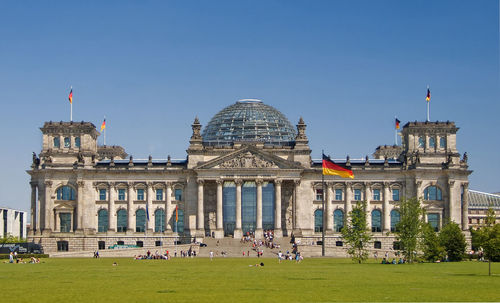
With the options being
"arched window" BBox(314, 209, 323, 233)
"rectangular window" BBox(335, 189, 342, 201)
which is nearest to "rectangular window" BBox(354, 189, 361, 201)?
"rectangular window" BBox(335, 189, 342, 201)

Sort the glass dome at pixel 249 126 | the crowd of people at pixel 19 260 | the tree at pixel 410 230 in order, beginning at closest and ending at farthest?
the tree at pixel 410 230 → the crowd of people at pixel 19 260 → the glass dome at pixel 249 126

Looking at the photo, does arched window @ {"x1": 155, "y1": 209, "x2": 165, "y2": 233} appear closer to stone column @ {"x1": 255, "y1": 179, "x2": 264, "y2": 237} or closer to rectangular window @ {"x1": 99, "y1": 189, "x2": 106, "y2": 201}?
rectangular window @ {"x1": 99, "y1": 189, "x2": 106, "y2": 201}

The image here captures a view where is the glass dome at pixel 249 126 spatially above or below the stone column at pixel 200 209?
above

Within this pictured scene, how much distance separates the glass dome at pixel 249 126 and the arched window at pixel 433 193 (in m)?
26.8

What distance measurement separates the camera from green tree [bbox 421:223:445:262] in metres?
101

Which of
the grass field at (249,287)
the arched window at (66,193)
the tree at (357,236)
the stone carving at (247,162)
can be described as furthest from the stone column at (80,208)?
the grass field at (249,287)

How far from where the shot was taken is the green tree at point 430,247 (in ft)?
331

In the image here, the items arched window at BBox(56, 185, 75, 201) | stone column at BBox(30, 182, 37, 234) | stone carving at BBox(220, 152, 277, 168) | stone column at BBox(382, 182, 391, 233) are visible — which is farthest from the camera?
arched window at BBox(56, 185, 75, 201)

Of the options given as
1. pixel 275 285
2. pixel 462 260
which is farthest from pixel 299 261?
pixel 275 285

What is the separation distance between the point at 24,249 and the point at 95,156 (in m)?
29.8

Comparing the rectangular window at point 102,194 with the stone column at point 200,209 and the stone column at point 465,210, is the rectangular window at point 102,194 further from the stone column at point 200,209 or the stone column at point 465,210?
the stone column at point 465,210

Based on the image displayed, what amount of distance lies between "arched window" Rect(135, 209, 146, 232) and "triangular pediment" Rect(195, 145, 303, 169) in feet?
46.9

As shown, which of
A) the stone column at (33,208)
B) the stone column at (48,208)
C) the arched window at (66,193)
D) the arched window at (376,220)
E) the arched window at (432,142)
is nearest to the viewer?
the stone column at (48,208)

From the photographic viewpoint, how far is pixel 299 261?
4011 inches
